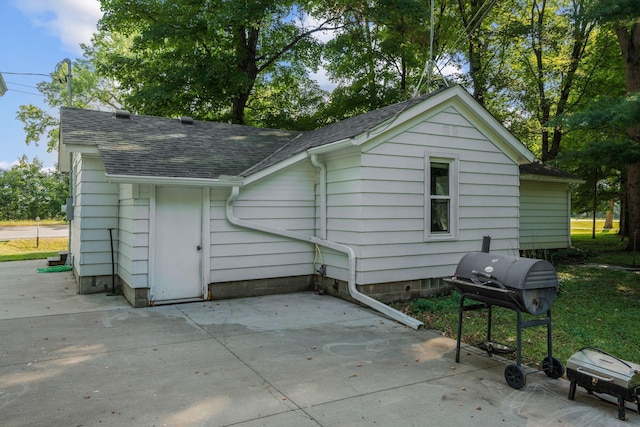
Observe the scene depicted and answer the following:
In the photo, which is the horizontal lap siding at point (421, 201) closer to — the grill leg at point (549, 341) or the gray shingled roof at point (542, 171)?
the grill leg at point (549, 341)

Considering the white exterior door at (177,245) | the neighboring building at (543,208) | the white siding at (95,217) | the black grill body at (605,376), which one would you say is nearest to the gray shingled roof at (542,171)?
the neighboring building at (543,208)

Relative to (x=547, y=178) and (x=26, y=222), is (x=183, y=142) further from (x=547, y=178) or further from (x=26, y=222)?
(x=26, y=222)

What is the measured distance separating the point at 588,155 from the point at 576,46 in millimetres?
11608

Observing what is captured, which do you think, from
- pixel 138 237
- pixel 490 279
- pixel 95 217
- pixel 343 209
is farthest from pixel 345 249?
pixel 95 217

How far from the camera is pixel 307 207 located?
819 centimetres

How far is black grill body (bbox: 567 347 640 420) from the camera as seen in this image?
3.04 meters

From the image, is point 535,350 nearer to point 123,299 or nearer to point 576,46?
point 123,299

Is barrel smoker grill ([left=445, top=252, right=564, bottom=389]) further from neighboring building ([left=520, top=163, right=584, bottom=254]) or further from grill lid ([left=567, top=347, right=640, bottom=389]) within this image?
neighboring building ([left=520, top=163, right=584, bottom=254])

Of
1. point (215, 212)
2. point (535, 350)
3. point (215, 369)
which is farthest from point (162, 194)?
point (535, 350)

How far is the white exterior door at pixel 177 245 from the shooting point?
687cm

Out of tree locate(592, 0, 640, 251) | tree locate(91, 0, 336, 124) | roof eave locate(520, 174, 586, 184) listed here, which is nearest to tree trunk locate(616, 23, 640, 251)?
tree locate(592, 0, 640, 251)

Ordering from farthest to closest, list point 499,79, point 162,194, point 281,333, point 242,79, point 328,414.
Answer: point 499,79 < point 242,79 < point 162,194 < point 281,333 < point 328,414

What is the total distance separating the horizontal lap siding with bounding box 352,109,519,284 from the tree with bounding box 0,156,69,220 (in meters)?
26.6

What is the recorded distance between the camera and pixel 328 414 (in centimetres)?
315
